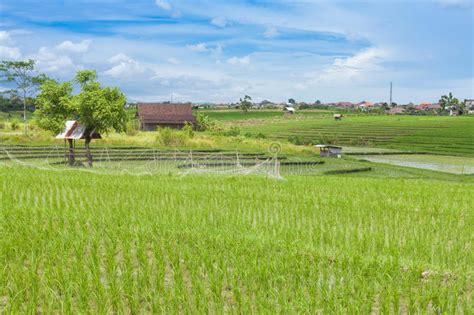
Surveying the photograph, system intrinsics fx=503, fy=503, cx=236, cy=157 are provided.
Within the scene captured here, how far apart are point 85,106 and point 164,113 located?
2547 cm

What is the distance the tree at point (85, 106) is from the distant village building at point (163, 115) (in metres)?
23.0

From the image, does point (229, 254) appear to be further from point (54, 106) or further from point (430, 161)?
point (430, 161)

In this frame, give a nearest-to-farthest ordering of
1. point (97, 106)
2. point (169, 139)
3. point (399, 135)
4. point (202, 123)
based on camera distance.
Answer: point (97, 106) < point (169, 139) < point (202, 123) < point (399, 135)

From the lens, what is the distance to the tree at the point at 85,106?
62.5 ft

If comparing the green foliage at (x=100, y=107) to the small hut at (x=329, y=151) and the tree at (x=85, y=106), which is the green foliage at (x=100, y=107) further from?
the small hut at (x=329, y=151)

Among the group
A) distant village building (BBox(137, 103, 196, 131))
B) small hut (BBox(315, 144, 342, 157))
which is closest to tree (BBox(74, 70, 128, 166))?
small hut (BBox(315, 144, 342, 157))

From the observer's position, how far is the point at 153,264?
15.4 feet

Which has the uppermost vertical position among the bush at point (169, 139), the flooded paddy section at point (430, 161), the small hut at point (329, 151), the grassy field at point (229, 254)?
the bush at point (169, 139)

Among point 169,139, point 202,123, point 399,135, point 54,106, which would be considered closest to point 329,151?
point 169,139

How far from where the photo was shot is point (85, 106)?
19.0 meters

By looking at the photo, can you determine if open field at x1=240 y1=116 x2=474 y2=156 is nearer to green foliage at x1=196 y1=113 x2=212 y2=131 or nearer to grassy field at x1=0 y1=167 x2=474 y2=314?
green foliage at x1=196 y1=113 x2=212 y2=131

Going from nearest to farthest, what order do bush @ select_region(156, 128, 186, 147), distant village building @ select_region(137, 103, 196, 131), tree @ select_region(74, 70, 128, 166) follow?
tree @ select_region(74, 70, 128, 166), bush @ select_region(156, 128, 186, 147), distant village building @ select_region(137, 103, 196, 131)

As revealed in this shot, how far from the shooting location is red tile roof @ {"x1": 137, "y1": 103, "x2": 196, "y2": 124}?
43.6 m

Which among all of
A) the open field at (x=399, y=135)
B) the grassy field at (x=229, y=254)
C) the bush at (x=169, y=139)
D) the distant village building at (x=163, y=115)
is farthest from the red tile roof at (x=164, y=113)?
the grassy field at (x=229, y=254)
